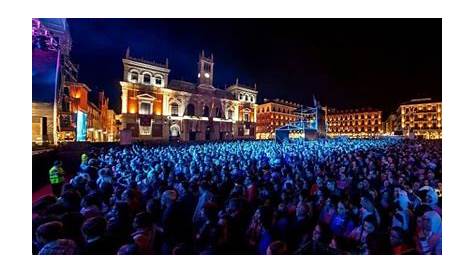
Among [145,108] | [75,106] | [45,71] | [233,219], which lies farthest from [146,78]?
[233,219]

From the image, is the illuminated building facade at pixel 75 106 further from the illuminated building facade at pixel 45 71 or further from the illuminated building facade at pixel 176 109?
the illuminated building facade at pixel 45 71

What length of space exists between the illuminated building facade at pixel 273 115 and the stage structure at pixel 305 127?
274 mm

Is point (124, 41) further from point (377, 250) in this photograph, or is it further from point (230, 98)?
point (230, 98)

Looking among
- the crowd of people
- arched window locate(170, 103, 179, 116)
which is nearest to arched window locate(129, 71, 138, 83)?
arched window locate(170, 103, 179, 116)

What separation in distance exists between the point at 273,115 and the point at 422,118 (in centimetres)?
579

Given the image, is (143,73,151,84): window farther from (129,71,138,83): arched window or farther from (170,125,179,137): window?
(170,125,179,137): window

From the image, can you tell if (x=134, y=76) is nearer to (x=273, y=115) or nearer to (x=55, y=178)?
(x=273, y=115)

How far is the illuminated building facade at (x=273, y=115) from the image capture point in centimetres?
1055

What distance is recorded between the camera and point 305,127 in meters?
12.4

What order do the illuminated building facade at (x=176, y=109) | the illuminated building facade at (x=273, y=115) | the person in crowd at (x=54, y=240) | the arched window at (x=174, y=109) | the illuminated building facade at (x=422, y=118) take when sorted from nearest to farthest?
the person in crowd at (x=54, y=240) → the illuminated building facade at (x=422, y=118) → the illuminated building facade at (x=273, y=115) → the illuminated building facade at (x=176, y=109) → the arched window at (x=174, y=109)

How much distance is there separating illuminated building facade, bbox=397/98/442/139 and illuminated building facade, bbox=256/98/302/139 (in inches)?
151

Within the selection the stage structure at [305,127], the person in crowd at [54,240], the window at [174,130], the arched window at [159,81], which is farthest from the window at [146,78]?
the person in crowd at [54,240]
